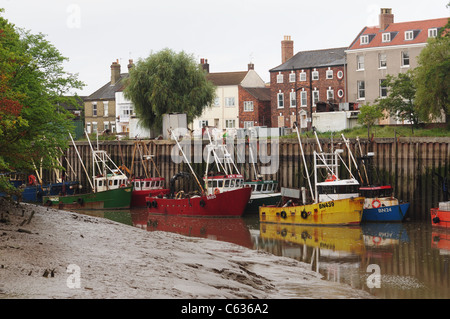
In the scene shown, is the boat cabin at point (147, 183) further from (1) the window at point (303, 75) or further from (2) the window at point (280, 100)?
(1) the window at point (303, 75)

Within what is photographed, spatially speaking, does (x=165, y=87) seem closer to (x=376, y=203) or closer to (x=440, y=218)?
(x=376, y=203)

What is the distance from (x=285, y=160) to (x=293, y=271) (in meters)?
27.8

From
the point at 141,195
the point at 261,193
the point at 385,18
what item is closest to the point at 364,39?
the point at 385,18

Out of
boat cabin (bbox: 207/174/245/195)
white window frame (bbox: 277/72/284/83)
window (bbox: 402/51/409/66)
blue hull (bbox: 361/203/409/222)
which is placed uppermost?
window (bbox: 402/51/409/66)

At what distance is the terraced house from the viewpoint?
69688 millimetres

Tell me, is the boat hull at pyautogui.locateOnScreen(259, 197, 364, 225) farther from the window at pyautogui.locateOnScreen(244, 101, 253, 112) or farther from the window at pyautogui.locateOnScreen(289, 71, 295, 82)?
the window at pyautogui.locateOnScreen(244, 101, 253, 112)

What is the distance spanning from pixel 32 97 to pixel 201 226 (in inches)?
578

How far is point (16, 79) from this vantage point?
33000 mm

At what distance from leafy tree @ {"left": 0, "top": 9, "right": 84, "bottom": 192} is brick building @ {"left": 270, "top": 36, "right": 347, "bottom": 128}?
43676mm

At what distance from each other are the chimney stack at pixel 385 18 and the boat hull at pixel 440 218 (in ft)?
123

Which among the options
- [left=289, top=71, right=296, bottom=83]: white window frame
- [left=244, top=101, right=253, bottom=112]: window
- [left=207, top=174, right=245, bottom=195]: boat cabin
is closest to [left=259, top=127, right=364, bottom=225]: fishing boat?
[left=207, top=174, right=245, bottom=195]: boat cabin

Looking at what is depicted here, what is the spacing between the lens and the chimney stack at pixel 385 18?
2908 inches
